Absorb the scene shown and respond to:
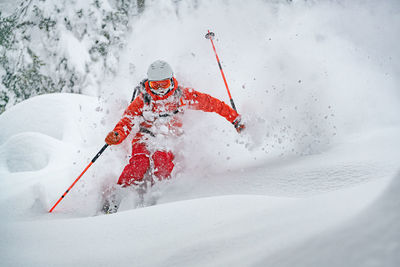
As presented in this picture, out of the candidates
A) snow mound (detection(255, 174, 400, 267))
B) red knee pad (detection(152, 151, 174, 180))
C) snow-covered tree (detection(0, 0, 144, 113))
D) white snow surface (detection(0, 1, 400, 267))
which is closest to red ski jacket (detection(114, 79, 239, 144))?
red knee pad (detection(152, 151, 174, 180))

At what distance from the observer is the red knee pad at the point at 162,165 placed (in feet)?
10.9

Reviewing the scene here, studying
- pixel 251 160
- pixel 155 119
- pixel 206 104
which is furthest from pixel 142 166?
pixel 251 160

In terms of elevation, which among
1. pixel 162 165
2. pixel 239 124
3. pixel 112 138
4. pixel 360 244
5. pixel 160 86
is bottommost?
pixel 360 244

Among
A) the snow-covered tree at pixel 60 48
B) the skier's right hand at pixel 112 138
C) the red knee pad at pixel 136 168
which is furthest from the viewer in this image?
the snow-covered tree at pixel 60 48

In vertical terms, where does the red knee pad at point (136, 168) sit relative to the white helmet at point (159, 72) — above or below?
below

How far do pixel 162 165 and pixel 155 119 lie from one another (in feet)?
2.67

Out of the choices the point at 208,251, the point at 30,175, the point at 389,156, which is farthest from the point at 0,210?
the point at 389,156

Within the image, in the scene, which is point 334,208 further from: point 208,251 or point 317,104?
point 317,104

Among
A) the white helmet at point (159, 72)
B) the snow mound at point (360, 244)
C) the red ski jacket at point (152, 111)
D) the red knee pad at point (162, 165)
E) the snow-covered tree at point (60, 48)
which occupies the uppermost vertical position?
the snow-covered tree at point (60, 48)

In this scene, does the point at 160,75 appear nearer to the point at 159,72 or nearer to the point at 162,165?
the point at 159,72

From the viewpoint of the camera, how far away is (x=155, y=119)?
381cm

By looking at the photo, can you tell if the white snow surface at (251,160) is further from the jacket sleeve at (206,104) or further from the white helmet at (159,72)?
the white helmet at (159,72)

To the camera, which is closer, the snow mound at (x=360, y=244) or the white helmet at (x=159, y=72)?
the snow mound at (x=360, y=244)

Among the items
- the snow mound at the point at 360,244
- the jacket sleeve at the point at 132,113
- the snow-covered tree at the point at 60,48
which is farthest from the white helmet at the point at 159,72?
the snow-covered tree at the point at 60,48
